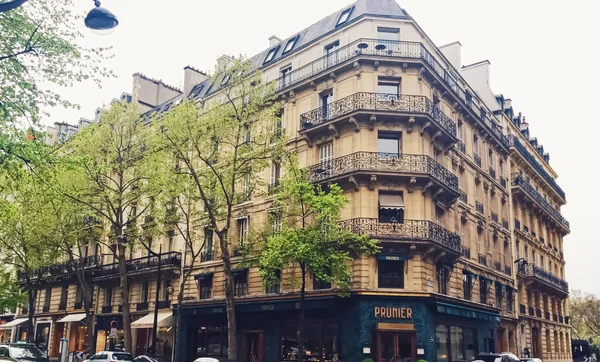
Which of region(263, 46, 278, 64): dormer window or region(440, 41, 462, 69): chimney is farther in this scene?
region(440, 41, 462, 69): chimney

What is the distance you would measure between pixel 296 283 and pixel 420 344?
599 centimetres

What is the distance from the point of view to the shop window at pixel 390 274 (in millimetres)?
25828

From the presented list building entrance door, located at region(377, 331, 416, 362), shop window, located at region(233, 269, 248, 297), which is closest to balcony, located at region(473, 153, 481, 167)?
building entrance door, located at region(377, 331, 416, 362)

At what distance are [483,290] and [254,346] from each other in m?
13.7

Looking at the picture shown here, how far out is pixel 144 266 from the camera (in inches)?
1405

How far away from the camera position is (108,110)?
29953 millimetres

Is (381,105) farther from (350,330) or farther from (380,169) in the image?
(350,330)

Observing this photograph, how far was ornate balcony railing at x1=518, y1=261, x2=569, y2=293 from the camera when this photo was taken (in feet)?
130

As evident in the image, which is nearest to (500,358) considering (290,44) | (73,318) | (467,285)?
(467,285)

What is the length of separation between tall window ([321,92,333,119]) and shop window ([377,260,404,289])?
791 centimetres

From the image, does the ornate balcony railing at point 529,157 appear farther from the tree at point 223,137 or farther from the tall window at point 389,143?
the tree at point 223,137

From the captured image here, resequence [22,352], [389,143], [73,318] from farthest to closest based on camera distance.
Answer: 1. [73,318]
2. [389,143]
3. [22,352]

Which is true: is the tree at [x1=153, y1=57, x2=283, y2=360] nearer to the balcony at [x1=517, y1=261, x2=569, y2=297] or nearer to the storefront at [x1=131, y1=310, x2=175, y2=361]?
the storefront at [x1=131, y1=310, x2=175, y2=361]

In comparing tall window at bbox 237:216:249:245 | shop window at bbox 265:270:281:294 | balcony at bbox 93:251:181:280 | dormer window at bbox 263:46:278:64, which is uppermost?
dormer window at bbox 263:46:278:64
